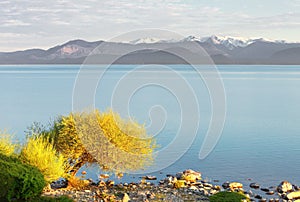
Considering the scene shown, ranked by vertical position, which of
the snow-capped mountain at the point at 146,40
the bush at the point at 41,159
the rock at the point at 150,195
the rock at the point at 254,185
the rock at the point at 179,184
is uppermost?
the snow-capped mountain at the point at 146,40

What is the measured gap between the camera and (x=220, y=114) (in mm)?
39375

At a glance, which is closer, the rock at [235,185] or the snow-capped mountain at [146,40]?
the snow-capped mountain at [146,40]

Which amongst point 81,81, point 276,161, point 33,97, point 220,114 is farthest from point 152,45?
point 33,97

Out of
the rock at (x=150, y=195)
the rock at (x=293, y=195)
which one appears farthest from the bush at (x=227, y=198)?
the rock at (x=293, y=195)

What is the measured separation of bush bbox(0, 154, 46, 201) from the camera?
1012 centimetres

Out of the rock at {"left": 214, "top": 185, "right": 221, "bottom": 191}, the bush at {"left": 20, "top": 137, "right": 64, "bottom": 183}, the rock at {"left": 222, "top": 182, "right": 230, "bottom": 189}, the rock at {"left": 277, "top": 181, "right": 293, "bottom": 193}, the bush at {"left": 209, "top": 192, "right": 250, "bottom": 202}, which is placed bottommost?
the rock at {"left": 222, "top": 182, "right": 230, "bottom": 189}

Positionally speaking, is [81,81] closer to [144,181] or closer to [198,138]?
[144,181]

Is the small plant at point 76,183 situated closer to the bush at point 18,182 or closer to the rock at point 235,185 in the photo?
the rock at point 235,185

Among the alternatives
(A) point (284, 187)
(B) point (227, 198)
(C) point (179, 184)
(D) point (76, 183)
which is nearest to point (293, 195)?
(A) point (284, 187)

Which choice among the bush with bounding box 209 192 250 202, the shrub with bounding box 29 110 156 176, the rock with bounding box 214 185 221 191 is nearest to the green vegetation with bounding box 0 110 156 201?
the shrub with bounding box 29 110 156 176

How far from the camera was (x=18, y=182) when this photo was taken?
10273 mm

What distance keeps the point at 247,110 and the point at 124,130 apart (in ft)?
106

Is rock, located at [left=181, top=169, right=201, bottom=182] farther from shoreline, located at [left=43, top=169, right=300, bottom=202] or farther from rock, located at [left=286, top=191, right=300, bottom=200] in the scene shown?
rock, located at [left=286, top=191, right=300, bottom=200]

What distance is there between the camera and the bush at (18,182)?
1012 cm
